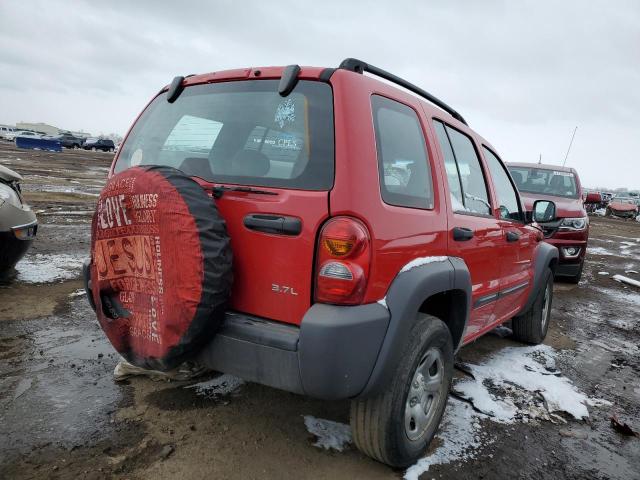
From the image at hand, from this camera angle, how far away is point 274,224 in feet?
6.75

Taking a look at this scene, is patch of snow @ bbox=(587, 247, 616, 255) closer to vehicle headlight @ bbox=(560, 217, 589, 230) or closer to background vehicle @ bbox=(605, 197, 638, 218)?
vehicle headlight @ bbox=(560, 217, 589, 230)

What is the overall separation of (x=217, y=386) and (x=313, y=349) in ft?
4.65

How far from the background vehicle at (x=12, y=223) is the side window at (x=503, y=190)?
4.14 metres

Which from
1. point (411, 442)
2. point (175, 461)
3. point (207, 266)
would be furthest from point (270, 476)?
point (207, 266)

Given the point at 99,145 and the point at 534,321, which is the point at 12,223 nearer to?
the point at 534,321

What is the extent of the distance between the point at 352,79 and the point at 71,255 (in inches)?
214

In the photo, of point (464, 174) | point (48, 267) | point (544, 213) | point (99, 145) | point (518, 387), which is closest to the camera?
point (464, 174)

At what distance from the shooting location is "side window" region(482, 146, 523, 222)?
3.56m

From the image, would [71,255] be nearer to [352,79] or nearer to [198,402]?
[198,402]

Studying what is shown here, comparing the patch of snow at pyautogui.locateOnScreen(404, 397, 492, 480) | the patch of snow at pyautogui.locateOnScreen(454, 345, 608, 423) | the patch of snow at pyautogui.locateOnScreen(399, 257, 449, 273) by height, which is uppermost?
the patch of snow at pyautogui.locateOnScreen(399, 257, 449, 273)

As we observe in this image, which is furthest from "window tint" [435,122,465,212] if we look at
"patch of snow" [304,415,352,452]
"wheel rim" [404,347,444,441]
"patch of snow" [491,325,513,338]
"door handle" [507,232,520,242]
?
"patch of snow" [491,325,513,338]

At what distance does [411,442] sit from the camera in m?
2.35

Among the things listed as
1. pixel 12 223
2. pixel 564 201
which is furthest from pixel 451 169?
pixel 564 201

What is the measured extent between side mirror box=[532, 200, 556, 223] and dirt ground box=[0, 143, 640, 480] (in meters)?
1.24
